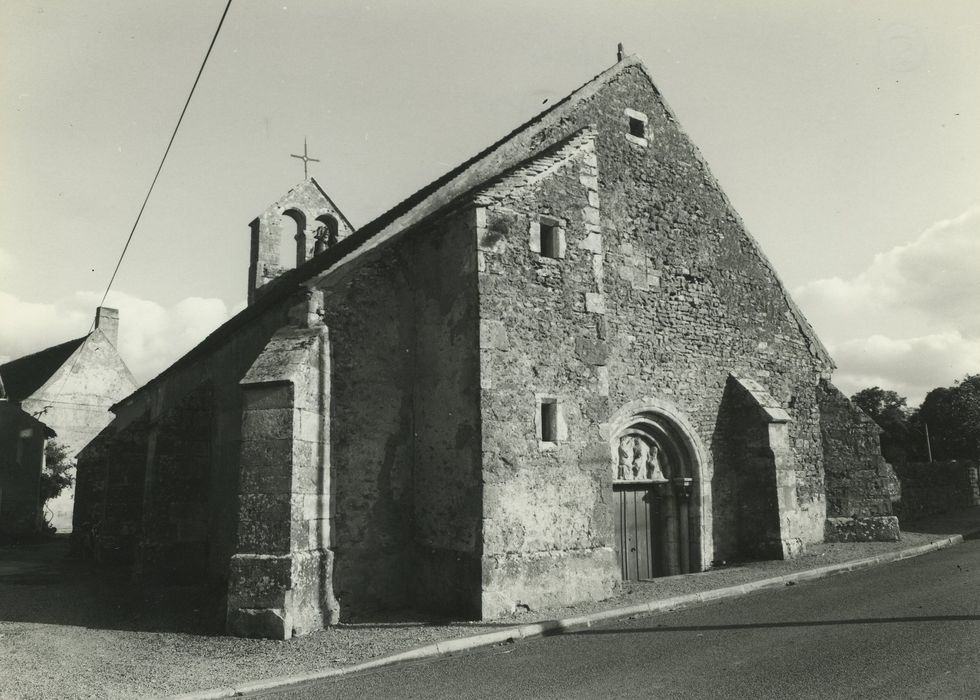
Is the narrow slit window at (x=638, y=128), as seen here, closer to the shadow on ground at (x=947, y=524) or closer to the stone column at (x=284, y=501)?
the stone column at (x=284, y=501)

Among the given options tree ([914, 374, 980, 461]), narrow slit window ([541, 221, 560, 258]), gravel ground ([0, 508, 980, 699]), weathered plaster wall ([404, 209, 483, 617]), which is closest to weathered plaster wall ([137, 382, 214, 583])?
gravel ground ([0, 508, 980, 699])

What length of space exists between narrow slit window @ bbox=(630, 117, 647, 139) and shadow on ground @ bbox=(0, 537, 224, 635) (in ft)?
37.3

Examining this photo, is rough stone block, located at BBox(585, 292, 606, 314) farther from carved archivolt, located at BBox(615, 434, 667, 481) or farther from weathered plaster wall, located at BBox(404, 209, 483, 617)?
carved archivolt, located at BBox(615, 434, 667, 481)

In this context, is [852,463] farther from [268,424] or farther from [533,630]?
[268,424]

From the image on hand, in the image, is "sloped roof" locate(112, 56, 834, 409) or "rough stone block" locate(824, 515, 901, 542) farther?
"rough stone block" locate(824, 515, 901, 542)

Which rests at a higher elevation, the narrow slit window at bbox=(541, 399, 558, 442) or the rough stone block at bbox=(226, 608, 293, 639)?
the narrow slit window at bbox=(541, 399, 558, 442)

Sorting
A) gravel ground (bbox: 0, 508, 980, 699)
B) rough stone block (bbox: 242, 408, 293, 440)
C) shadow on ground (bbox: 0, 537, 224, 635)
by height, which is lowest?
shadow on ground (bbox: 0, 537, 224, 635)

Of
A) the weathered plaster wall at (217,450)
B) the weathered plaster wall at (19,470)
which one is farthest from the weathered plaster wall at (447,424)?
the weathered plaster wall at (19,470)

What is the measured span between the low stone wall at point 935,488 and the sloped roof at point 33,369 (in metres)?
33.6

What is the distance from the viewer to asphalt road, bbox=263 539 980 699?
18.1 feet

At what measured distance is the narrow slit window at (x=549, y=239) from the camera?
9875 mm

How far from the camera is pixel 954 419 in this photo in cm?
4653

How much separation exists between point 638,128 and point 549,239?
503 centimetres

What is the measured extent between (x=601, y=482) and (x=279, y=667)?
16.3 feet
